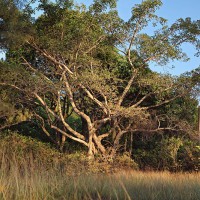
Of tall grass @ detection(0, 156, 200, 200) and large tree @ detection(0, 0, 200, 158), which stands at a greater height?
large tree @ detection(0, 0, 200, 158)

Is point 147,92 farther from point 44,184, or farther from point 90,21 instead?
point 44,184

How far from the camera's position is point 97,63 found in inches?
558

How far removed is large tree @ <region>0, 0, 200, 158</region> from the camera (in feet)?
45.0

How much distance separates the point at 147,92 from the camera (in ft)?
50.8

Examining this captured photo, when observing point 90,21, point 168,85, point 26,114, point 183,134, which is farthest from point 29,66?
point 183,134

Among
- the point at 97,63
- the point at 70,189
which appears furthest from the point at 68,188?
the point at 97,63

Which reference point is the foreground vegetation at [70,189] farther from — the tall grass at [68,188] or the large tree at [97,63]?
the large tree at [97,63]

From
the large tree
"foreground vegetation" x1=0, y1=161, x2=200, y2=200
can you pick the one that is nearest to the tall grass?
"foreground vegetation" x1=0, y1=161, x2=200, y2=200

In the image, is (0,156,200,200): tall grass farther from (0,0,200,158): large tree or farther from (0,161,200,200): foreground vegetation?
(0,0,200,158): large tree

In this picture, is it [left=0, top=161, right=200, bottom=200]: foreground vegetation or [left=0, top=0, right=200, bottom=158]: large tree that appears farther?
[left=0, top=0, right=200, bottom=158]: large tree

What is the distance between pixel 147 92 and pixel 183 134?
2220 mm

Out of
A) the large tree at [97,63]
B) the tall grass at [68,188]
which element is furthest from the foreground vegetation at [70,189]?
the large tree at [97,63]

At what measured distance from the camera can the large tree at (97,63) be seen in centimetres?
1371

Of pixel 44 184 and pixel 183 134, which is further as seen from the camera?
pixel 183 134
